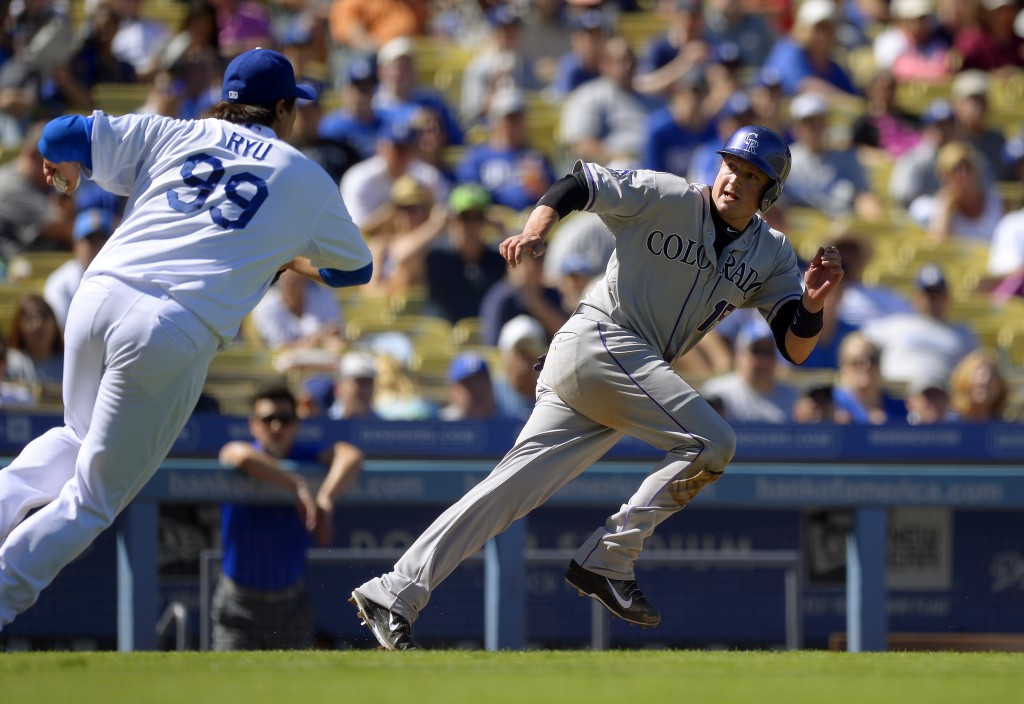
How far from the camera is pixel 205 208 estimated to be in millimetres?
4918

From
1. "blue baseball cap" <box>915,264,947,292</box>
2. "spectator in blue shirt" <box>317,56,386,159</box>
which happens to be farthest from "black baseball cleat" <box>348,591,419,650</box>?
"spectator in blue shirt" <box>317,56,386,159</box>

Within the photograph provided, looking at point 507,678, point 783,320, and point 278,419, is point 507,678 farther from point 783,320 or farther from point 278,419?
point 278,419

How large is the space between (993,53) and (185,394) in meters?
10.3

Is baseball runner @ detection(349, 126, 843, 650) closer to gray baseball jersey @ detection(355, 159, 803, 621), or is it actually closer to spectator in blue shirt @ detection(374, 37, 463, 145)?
gray baseball jersey @ detection(355, 159, 803, 621)

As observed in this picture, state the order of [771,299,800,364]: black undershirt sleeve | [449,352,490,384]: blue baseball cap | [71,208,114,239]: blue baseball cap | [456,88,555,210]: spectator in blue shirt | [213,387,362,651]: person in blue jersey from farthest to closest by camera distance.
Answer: [456,88,555,210]: spectator in blue shirt
[71,208,114,239]: blue baseball cap
[449,352,490,384]: blue baseball cap
[213,387,362,651]: person in blue jersey
[771,299,800,364]: black undershirt sleeve

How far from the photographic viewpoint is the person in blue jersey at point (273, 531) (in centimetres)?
715

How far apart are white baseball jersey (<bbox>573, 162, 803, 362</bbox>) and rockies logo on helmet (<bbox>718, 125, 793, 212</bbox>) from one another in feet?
0.60

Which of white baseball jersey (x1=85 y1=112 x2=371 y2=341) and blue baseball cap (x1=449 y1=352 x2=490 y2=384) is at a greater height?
white baseball jersey (x1=85 y1=112 x2=371 y2=341)

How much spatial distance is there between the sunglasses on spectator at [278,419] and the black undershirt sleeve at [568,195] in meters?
2.51

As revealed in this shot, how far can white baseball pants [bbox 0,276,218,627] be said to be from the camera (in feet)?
15.2

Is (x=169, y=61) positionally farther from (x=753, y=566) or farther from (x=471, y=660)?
(x=471, y=660)

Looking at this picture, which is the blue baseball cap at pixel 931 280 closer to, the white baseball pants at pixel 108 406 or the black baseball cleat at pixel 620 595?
the black baseball cleat at pixel 620 595

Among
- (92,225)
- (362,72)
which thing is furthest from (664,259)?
(362,72)

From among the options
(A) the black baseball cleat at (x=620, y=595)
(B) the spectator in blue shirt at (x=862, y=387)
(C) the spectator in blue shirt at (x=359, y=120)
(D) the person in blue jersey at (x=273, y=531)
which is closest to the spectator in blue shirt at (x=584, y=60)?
(C) the spectator in blue shirt at (x=359, y=120)
